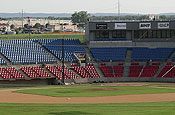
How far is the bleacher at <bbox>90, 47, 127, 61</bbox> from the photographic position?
94.5m

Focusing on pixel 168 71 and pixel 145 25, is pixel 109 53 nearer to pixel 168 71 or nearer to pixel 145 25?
pixel 145 25

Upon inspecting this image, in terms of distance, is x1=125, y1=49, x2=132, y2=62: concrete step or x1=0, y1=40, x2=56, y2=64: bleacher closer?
x1=0, y1=40, x2=56, y2=64: bleacher

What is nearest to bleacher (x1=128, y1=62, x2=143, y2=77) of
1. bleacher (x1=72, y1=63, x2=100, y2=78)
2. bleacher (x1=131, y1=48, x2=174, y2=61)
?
bleacher (x1=131, y1=48, x2=174, y2=61)

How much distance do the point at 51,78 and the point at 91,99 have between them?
28.5 meters

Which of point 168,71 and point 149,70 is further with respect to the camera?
point 149,70

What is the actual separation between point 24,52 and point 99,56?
590 inches

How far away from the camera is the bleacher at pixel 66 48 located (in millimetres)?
94356

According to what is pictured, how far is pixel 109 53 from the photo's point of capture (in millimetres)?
96375

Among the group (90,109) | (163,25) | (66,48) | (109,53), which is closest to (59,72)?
(66,48)

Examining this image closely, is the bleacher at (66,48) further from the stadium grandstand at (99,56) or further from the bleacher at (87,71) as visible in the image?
the bleacher at (87,71)

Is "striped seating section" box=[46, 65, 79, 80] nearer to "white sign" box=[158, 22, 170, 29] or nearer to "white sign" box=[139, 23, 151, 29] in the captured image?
"white sign" box=[139, 23, 151, 29]

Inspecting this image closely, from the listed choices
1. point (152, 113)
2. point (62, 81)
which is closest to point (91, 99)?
point (152, 113)

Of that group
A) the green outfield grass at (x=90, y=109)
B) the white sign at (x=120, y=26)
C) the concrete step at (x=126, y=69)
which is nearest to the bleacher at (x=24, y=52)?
the concrete step at (x=126, y=69)

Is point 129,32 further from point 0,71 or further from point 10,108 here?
point 10,108
